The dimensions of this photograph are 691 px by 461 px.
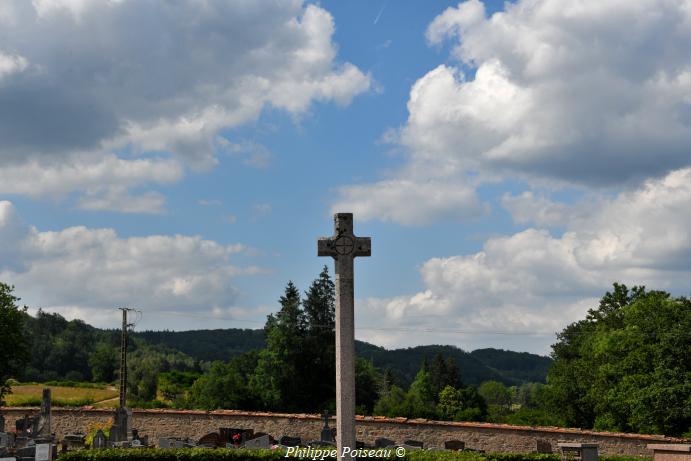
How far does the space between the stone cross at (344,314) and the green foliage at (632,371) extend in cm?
2826

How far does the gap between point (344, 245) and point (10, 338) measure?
39.8m

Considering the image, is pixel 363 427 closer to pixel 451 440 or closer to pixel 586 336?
pixel 451 440

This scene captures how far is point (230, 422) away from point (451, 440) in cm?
942

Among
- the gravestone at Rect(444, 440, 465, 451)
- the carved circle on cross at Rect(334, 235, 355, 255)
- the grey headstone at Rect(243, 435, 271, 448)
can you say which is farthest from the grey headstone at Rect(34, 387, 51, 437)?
the carved circle on cross at Rect(334, 235, 355, 255)

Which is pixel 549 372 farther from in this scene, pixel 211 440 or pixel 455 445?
pixel 211 440

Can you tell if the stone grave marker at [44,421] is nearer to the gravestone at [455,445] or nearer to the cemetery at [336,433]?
the cemetery at [336,433]

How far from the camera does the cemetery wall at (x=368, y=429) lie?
25.4 m

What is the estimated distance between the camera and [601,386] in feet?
154

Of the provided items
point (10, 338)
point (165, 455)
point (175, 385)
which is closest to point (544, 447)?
point (165, 455)

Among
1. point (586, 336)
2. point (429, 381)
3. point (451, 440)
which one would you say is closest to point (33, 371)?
point (429, 381)

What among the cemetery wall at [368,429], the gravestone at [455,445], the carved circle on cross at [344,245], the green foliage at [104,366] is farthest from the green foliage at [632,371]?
the green foliage at [104,366]

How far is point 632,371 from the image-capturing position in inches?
1667

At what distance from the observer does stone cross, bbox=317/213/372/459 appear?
12.0 meters

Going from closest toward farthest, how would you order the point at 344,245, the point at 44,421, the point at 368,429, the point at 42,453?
the point at 344,245
the point at 42,453
the point at 44,421
the point at 368,429
